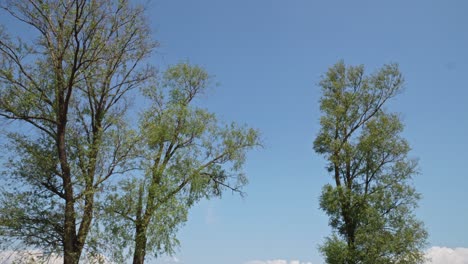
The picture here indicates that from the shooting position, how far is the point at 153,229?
22484 mm

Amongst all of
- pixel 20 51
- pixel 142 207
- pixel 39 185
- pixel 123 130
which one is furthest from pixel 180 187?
pixel 20 51

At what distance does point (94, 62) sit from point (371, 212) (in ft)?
56.5

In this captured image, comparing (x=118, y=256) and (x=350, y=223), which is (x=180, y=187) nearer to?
(x=118, y=256)

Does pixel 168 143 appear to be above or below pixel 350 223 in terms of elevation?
above

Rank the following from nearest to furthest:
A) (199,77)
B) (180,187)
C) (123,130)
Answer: (123,130), (180,187), (199,77)

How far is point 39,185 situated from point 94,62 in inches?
246

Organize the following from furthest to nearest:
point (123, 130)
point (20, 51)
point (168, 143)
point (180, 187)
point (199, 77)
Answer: point (199, 77), point (168, 143), point (180, 187), point (123, 130), point (20, 51)

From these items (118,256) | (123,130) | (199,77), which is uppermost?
(199,77)

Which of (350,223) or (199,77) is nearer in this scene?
(350,223)

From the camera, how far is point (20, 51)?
853 inches

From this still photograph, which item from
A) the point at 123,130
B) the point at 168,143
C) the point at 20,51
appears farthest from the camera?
the point at 168,143

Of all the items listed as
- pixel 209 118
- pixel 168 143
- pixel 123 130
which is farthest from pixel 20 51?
pixel 209 118

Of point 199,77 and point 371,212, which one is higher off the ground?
point 199,77

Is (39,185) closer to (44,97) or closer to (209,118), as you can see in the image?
(44,97)
